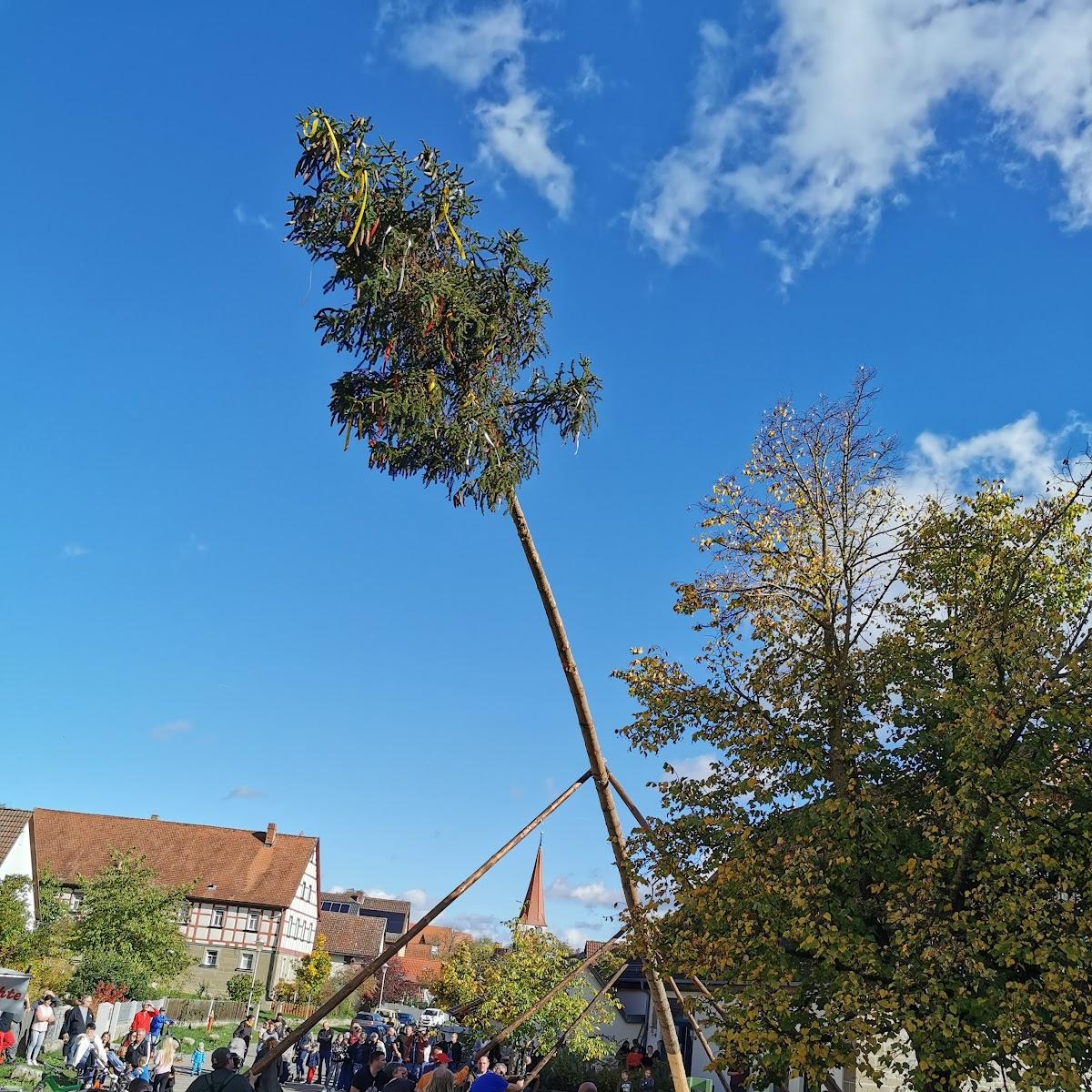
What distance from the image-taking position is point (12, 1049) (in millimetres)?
22219

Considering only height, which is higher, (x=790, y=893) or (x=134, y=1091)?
(x=790, y=893)

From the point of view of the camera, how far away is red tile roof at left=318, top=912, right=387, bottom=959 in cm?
7312

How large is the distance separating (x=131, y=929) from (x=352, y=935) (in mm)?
36674

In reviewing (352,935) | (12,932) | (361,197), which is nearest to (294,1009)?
(352,935)

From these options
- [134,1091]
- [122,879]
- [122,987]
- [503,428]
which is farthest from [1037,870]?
[122,879]

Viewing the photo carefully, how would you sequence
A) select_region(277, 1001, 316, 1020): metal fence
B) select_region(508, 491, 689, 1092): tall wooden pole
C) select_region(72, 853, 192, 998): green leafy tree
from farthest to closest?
1. select_region(277, 1001, 316, 1020): metal fence
2. select_region(72, 853, 192, 998): green leafy tree
3. select_region(508, 491, 689, 1092): tall wooden pole

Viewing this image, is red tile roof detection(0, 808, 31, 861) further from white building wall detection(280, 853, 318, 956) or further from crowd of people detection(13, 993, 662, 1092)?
white building wall detection(280, 853, 318, 956)

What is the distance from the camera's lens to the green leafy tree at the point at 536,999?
30.0m

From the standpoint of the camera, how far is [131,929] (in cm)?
4097

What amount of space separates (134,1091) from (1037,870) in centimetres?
928

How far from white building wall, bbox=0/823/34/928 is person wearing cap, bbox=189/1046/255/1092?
3987cm

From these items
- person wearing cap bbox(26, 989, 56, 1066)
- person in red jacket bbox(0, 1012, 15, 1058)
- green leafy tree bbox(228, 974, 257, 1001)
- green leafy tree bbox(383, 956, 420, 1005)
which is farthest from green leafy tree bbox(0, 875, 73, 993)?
green leafy tree bbox(383, 956, 420, 1005)

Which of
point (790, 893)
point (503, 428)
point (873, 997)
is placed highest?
point (503, 428)

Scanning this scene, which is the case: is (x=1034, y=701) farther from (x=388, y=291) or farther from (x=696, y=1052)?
(x=696, y=1052)
